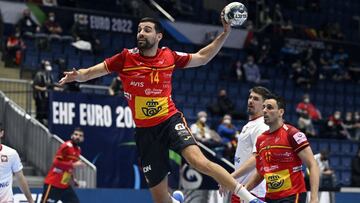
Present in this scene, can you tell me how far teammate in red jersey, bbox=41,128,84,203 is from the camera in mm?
15703

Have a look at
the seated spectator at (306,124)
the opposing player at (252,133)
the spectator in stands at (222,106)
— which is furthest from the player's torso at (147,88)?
the seated spectator at (306,124)

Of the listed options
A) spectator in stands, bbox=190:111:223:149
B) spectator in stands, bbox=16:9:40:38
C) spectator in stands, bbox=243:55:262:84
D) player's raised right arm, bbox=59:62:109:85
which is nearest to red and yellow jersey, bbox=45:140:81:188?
spectator in stands, bbox=190:111:223:149

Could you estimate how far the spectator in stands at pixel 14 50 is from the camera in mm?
22797

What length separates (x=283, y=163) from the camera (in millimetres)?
8922

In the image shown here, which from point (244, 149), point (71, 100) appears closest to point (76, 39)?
point (71, 100)

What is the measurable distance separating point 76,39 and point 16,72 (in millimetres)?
2484

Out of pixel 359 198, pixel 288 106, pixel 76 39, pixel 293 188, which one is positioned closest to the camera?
pixel 293 188

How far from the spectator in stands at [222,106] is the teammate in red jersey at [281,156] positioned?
1501 centimetres

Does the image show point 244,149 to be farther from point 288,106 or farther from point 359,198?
point 288,106

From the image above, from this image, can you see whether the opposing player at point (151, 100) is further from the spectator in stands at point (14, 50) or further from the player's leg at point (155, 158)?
the spectator in stands at point (14, 50)

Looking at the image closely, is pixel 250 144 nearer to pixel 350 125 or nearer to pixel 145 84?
pixel 145 84

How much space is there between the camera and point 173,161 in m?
20.4

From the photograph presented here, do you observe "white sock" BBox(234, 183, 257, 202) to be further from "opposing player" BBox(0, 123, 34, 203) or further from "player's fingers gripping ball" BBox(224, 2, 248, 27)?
"opposing player" BBox(0, 123, 34, 203)

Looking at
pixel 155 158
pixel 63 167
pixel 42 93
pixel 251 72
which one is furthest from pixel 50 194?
pixel 251 72
